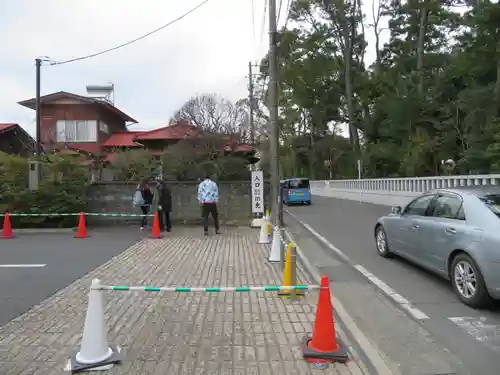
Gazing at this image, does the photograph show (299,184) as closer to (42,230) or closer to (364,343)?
(42,230)

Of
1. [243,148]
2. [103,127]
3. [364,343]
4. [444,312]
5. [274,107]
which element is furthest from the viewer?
[103,127]

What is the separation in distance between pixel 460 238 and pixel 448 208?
0.78 metres

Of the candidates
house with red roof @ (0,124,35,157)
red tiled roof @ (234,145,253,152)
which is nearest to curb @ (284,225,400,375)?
Result: red tiled roof @ (234,145,253,152)

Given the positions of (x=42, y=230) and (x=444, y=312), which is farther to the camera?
(x=42, y=230)

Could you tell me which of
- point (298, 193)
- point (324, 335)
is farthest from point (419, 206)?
point (298, 193)

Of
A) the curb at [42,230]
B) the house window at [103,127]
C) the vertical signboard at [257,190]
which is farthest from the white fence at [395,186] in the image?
the house window at [103,127]

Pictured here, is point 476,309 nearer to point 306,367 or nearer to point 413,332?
point 413,332

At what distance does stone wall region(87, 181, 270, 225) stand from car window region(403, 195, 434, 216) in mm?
7680

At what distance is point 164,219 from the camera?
13.7 metres

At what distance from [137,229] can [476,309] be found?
34.8 ft

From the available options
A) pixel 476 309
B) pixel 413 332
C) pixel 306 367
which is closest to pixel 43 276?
pixel 306 367

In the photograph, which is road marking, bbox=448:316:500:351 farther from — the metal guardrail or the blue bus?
the blue bus

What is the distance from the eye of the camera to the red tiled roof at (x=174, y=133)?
19888 mm

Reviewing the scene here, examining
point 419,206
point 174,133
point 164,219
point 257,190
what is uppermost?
point 174,133
